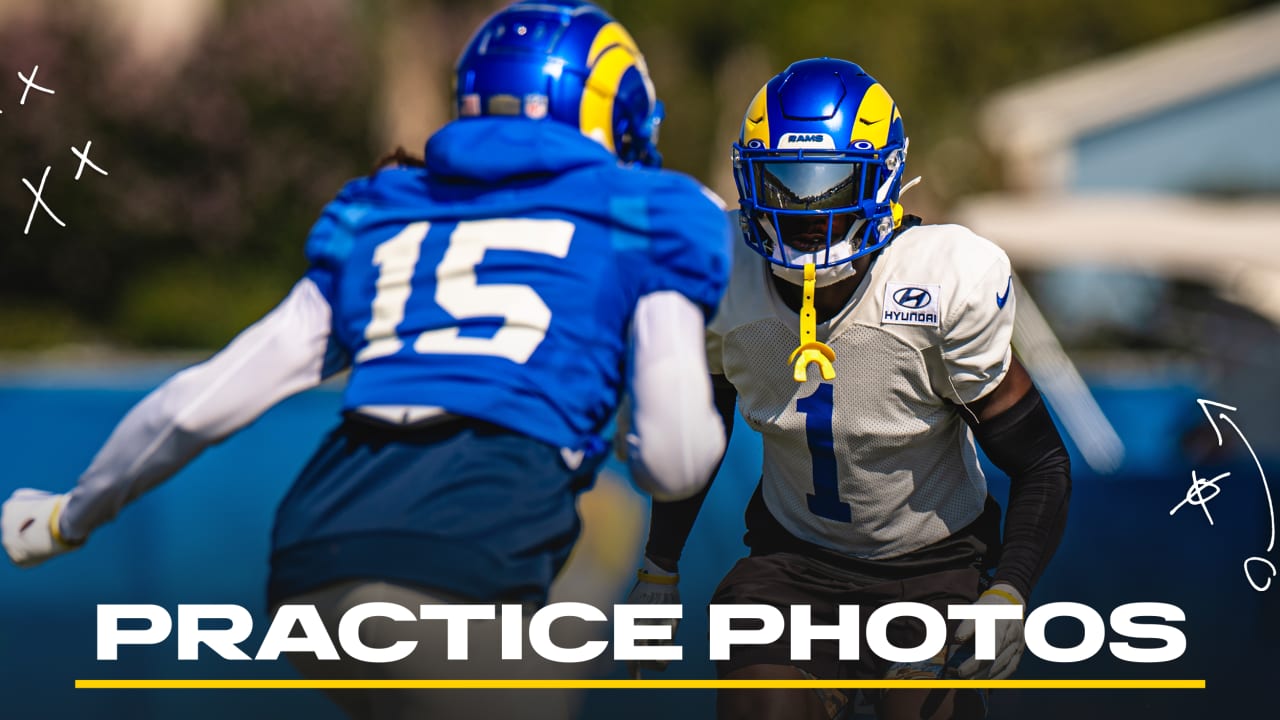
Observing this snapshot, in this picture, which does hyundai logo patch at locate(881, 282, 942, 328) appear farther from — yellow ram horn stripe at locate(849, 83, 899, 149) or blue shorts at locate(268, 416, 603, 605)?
blue shorts at locate(268, 416, 603, 605)

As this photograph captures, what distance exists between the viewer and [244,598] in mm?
5340

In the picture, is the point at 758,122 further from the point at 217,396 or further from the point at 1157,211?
the point at 1157,211

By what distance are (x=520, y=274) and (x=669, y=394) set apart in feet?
0.93

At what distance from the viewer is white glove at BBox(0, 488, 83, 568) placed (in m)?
2.51

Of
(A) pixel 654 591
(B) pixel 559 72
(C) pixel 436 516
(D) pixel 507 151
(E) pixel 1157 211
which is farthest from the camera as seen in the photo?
(E) pixel 1157 211

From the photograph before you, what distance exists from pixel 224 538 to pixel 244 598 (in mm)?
308

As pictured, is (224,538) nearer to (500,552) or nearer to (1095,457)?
(500,552)

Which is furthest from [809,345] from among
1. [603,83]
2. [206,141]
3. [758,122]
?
[206,141]

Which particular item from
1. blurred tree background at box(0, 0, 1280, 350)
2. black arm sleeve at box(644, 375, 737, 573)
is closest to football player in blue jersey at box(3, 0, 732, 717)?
black arm sleeve at box(644, 375, 737, 573)

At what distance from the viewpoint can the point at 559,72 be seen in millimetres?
2396

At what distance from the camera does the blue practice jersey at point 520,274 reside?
2.17 m

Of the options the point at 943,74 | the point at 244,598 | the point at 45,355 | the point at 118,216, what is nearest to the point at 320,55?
the point at 118,216

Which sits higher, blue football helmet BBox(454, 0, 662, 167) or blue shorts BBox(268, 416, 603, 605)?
blue football helmet BBox(454, 0, 662, 167)

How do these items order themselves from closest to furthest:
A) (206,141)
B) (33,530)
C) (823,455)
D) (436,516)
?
1. (436,516)
2. (33,530)
3. (823,455)
4. (206,141)
